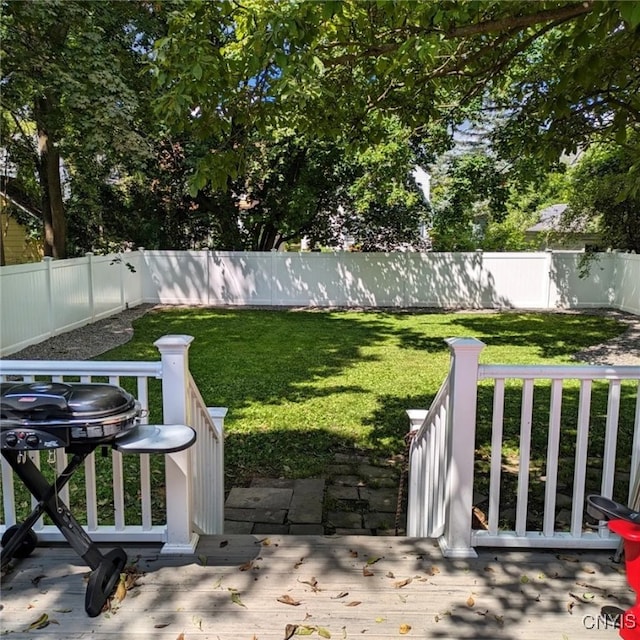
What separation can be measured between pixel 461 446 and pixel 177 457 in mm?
1270

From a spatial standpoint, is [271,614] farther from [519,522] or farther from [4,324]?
[4,324]

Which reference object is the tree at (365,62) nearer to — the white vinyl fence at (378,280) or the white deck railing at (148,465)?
the white deck railing at (148,465)

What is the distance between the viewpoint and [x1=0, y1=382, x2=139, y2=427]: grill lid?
198cm

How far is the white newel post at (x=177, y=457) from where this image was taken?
240 centimetres

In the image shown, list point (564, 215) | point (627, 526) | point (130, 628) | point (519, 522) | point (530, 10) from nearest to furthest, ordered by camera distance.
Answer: point (627, 526) < point (130, 628) < point (519, 522) < point (530, 10) < point (564, 215)

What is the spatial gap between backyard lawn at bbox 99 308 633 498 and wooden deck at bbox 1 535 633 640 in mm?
1825

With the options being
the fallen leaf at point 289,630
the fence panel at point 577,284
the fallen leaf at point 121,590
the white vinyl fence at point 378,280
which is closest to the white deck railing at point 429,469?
the fallen leaf at point 289,630

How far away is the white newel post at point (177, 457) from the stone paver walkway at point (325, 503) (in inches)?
40.3

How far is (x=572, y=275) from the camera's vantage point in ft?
44.8

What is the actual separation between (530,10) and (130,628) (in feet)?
12.5

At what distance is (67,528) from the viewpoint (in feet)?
7.05

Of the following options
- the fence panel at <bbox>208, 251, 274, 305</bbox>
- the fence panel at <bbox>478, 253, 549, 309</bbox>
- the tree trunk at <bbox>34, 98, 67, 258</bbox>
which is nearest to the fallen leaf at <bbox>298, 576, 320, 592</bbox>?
the tree trunk at <bbox>34, 98, 67, 258</bbox>

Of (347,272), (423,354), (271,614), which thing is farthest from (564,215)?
(271,614)

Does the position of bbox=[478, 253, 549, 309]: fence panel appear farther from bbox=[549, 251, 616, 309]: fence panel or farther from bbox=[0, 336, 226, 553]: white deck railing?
bbox=[0, 336, 226, 553]: white deck railing
